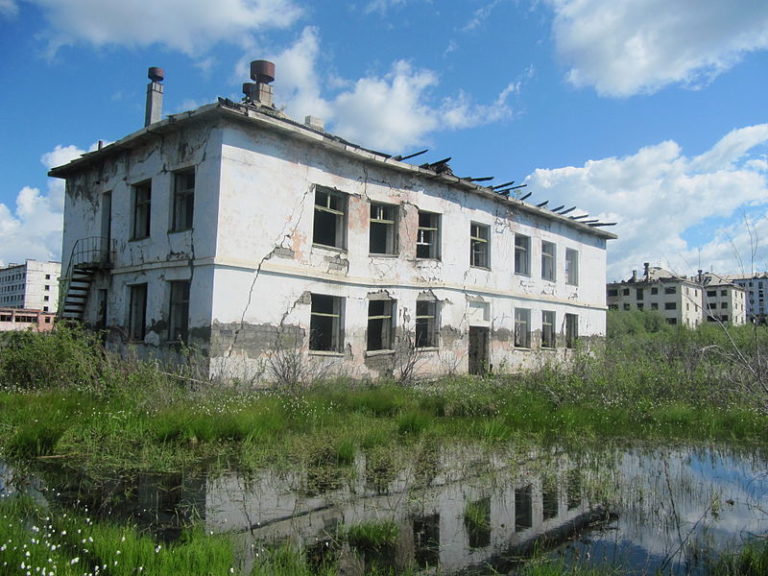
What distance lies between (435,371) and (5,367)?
10605 mm

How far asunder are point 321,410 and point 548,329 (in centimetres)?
1459

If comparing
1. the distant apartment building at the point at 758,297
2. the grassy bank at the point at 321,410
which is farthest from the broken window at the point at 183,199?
the distant apartment building at the point at 758,297

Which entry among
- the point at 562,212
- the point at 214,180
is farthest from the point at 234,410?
the point at 562,212

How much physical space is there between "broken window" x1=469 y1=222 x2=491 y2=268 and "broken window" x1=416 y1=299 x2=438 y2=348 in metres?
Answer: 2.88

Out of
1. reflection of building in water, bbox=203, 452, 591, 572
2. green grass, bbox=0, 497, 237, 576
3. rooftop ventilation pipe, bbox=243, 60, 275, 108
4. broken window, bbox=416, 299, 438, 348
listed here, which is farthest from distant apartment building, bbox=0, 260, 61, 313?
green grass, bbox=0, 497, 237, 576

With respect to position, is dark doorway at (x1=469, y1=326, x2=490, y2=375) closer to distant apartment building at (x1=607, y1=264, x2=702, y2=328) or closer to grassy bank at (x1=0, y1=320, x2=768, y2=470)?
grassy bank at (x1=0, y1=320, x2=768, y2=470)

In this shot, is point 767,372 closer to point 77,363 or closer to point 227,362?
point 227,362

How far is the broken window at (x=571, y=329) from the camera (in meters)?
23.1

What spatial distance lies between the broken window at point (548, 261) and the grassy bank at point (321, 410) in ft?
29.5

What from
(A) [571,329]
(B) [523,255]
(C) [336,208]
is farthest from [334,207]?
(A) [571,329]

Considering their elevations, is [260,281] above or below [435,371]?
above

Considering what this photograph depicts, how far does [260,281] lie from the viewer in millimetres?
13195

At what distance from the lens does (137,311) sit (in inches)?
588

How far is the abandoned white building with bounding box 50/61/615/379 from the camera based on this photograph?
42.2 feet
